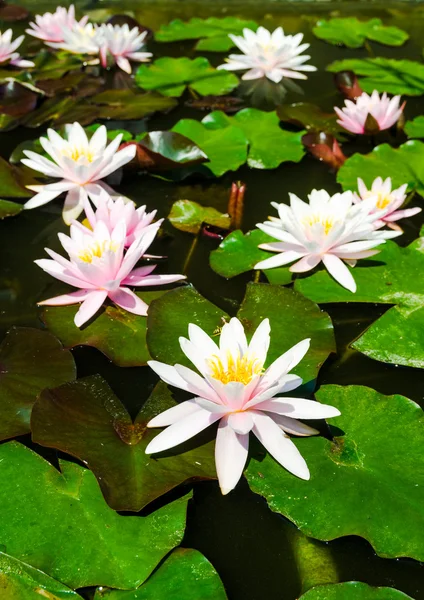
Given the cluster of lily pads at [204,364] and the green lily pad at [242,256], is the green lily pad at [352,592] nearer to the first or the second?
the cluster of lily pads at [204,364]

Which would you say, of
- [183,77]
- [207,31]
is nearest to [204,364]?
[183,77]

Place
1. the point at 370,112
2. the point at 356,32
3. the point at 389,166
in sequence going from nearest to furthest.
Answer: the point at 389,166, the point at 370,112, the point at 356,32

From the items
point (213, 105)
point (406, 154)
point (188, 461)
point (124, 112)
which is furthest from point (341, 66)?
point (188, 461)

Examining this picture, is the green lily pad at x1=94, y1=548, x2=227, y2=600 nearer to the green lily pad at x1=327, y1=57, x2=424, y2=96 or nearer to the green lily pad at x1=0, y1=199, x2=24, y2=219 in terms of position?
the green lily pad at x1=0, y1=199, x2=24, y2=219

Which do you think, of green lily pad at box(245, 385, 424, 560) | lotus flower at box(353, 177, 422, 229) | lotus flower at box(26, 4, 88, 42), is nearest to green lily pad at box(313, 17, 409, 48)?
lotus flower at box(26, 4, 88, 42)

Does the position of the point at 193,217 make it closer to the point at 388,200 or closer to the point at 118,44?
the point at 388,200
